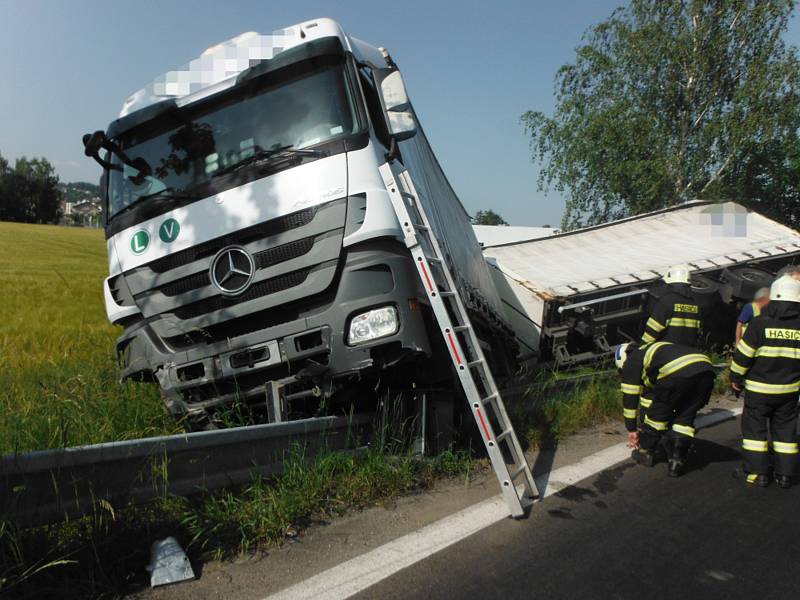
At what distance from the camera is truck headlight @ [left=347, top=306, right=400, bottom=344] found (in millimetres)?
3631

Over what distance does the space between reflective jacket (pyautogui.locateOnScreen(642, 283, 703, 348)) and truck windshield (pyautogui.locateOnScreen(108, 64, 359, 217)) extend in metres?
2.74

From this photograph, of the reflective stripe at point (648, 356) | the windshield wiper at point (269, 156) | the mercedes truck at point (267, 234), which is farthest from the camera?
the reflective stripe at point (648, 356)

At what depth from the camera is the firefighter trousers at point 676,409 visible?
4.22 meters

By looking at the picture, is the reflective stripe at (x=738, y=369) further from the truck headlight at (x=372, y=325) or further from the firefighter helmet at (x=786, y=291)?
the truck headlight at (x=372, y=325)

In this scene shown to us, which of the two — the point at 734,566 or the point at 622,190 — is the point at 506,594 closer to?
the point at 734,566

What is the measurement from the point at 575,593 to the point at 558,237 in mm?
8789

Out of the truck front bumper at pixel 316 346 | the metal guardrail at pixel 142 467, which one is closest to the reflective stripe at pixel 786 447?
the truck front bumper at pixel 316 346

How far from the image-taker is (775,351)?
421 centimetres

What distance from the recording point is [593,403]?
18.6 ft

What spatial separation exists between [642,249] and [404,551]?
8.52 meters

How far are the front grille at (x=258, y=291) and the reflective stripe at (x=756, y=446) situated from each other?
3208 mm

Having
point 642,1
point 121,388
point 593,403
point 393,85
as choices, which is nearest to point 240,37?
point 393,85

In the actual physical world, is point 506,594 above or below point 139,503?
below

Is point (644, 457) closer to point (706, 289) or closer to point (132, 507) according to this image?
point (132, 507)
